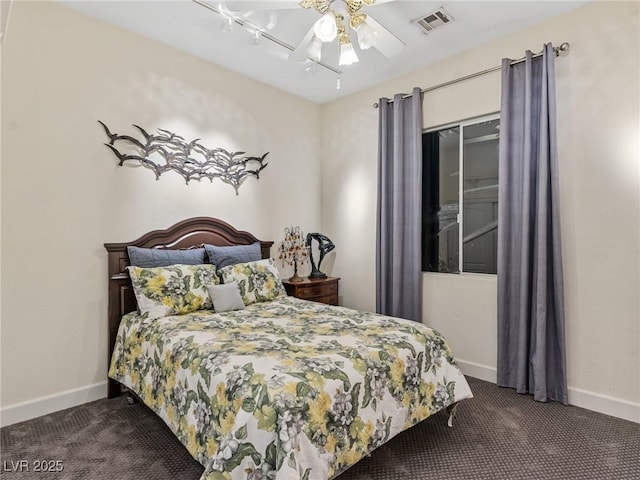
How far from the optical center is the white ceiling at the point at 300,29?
2.67 metres

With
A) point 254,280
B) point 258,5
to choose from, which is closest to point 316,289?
point 254,280

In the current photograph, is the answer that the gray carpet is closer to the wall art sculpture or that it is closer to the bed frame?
the bed frame

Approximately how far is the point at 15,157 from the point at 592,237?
394 cm

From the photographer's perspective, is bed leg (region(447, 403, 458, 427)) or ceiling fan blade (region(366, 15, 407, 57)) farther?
bed leg (region(447, 403, 458, 427))

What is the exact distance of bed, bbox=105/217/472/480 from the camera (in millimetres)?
1487

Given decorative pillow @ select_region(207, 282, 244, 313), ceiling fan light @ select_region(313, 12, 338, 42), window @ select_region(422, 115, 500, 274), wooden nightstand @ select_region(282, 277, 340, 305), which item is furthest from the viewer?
wooden nightstand @ select_region(282, 277, 340, 305)

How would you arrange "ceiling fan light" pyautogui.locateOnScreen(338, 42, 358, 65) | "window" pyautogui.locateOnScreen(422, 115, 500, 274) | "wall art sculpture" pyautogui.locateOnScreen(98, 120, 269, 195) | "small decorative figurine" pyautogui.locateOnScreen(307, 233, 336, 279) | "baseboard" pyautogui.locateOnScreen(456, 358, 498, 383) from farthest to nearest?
"small decorative figurine" pyautogui.locateOnScreen(307, 233, 336, 279) → "window" pyautogui.locateOnScreen(422, 115, 500, 274) → "baseboard" pyautogui.locateOnScreen(456, 358, 498, 383) → "wall art sculpture" pyautogui.locateOnScreen(98, 120, 269, 195) → "ceiling fan light" pyautogui.locateOnScreen(338, 42, 358, 65)

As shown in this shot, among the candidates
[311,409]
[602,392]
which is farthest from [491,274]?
[311,409]

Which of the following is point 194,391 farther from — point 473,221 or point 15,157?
point 473,221

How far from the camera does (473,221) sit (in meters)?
3.41

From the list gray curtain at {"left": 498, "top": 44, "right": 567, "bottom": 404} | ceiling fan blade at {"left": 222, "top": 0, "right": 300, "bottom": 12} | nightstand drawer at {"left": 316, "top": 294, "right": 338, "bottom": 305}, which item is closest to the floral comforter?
gray curtain at {"left": 498, "top": 44, "right": 567, "bottom": 404}

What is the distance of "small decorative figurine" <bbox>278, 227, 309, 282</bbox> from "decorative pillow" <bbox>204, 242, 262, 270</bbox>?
57 cm

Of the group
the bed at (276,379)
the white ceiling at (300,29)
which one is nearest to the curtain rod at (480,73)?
the white ceiling at (300,29)

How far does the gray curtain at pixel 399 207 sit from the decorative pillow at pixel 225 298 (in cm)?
157
